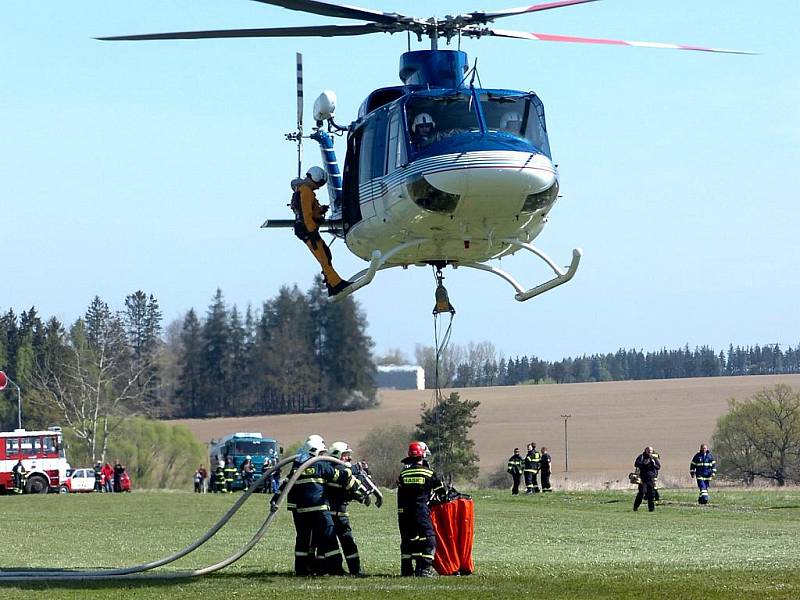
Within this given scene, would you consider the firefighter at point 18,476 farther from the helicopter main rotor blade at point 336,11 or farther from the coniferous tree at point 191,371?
the helicopter main rotor blade at point 336,11

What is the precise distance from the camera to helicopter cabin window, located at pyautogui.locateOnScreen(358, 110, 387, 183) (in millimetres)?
15898

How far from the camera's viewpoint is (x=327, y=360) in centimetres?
6062

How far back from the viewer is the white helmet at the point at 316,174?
675 inches

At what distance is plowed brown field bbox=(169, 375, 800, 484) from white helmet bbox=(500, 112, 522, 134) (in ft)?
119

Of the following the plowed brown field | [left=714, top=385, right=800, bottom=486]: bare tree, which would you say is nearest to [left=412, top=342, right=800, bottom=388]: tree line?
the plowed brown field

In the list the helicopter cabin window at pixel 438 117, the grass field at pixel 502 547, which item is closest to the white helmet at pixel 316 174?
the helicopter cabin window at pixel 438 117

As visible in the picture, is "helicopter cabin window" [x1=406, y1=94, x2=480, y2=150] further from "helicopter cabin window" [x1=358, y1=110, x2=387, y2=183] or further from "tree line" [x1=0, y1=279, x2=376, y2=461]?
"tree line" [x1=0, y1=279, x2=376, y2=461]

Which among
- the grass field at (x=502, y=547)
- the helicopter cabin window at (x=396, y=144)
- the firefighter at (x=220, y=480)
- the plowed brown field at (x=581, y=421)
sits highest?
the helicopter cabin window at (x=396, y=144)

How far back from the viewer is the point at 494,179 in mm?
14523

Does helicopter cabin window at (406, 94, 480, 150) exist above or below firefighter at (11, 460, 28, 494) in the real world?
above

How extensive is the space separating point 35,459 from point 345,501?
35710 millimetres

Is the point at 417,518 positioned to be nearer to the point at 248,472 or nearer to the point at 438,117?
the point at 438,117

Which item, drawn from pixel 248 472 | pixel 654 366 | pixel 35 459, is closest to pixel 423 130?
pixel 248 472

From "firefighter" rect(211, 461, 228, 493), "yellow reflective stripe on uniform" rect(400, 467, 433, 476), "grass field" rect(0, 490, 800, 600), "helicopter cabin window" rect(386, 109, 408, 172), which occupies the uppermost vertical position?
"helicopter cabin window" rect(386, 109, 408, 172)
